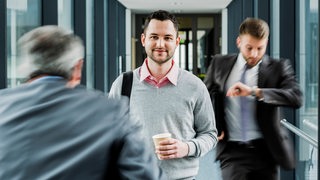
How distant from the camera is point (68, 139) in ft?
3.83

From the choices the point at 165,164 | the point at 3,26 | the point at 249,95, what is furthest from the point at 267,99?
the point at 3,26

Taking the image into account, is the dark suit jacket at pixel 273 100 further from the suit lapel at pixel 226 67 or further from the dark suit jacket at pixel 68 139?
the dark suit jacket at pixel 68 139

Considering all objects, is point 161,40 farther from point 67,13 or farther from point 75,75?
point 67,13

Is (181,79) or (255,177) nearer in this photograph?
(181,79)

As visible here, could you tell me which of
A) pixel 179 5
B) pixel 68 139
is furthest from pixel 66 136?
pixel 179 5

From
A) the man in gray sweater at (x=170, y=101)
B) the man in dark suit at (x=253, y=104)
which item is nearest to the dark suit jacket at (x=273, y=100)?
the man in dark suit at (x=253, y=104)

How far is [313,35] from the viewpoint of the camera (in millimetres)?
4082

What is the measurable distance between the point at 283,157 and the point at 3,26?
175 centimetres

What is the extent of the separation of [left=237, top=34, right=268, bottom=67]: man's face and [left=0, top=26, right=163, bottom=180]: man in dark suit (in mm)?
1423

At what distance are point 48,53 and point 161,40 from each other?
1007 millimetres

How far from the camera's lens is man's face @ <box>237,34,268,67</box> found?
2553mm

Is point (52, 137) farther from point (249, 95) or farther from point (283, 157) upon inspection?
point (283, 157)

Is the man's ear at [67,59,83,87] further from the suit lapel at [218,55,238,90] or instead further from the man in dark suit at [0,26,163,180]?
the suit lapel at [218,55,238,90]

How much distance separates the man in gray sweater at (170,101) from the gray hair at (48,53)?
2.84 ft
